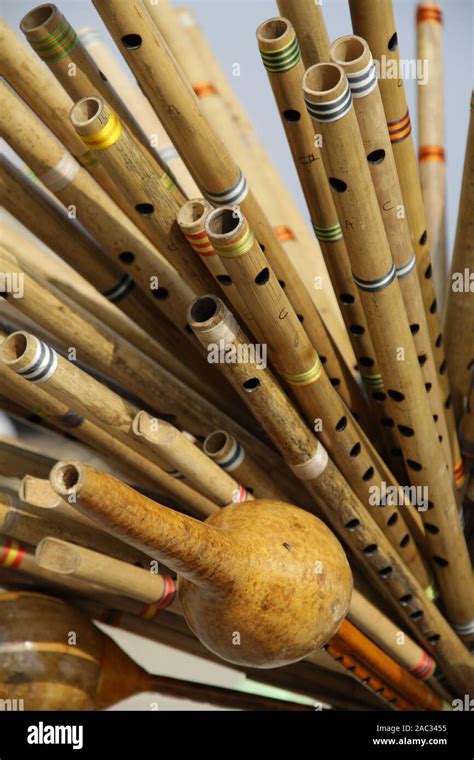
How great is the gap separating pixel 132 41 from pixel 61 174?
140 mm

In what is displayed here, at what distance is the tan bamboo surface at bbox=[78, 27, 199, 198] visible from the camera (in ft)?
3.73

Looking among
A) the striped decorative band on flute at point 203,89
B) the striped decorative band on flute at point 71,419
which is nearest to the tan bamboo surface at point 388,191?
the striped decorative band on flute at point 71,419

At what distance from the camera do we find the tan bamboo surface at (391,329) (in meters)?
0.76

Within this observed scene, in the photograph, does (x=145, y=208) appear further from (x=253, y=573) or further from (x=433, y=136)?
(x=433, y=136)

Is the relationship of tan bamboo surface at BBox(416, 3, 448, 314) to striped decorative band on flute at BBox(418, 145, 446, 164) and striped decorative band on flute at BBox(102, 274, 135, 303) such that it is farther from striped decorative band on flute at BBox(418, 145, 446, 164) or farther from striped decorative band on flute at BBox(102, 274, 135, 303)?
striped decorative band on flute at BBox(102, 274, 135, 303)

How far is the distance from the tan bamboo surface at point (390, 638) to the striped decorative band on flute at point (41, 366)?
35cm

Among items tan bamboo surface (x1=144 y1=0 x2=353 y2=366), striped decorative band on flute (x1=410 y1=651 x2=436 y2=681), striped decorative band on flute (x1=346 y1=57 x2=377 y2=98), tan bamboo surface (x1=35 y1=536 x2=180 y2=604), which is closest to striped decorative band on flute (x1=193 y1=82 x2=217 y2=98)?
tan bamboo surface (x1=144 y1=0 x2=353 y2=366)

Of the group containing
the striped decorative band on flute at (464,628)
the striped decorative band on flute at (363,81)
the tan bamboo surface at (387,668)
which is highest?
the striped decorative band on flute at (363,81)

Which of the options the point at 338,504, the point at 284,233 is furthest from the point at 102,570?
the point at 284,233

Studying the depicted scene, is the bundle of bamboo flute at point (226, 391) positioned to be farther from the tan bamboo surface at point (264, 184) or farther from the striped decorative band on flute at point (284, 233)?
the striped decorative band on flute at point (284, 233)

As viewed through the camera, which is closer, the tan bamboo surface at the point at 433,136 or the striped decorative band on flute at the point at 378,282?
the striped decorative band on flute at the point at 378,282

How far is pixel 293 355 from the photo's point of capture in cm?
86

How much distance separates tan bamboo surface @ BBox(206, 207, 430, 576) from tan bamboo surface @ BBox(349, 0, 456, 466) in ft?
0.53
